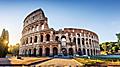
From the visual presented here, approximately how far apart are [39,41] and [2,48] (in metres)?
14.7

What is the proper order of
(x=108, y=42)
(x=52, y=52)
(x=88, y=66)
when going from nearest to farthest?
(x=88, y=66) < (x=52, y=52) < (x=108, y=42)

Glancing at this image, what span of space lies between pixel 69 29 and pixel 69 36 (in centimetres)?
219

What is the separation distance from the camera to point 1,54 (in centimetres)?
3588

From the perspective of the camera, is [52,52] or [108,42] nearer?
[52,52]

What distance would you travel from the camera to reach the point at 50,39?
46.9 m

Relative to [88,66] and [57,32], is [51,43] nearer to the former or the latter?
[57,32]

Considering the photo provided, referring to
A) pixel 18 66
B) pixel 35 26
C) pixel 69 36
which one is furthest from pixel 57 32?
pixel 18 66

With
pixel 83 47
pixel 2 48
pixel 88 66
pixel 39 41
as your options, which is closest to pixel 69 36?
pixel 83 47

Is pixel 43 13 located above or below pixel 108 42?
above

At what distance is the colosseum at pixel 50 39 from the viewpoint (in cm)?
4684

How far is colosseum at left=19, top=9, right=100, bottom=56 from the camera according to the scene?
46.8 meters

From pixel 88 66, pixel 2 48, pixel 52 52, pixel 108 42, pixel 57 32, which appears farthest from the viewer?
pixel 108 42

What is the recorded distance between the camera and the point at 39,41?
48.4 metres

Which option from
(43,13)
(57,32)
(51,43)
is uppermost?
(43,13)
